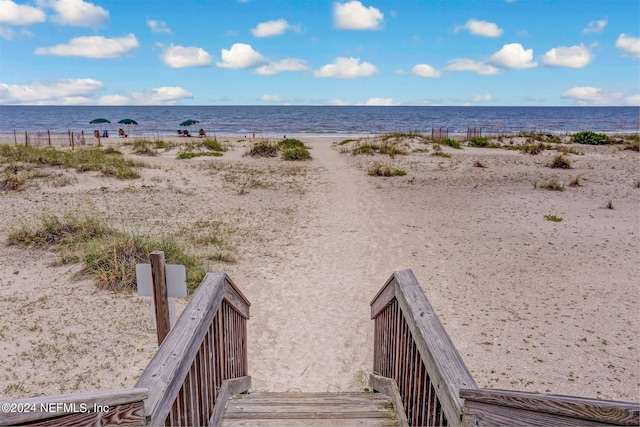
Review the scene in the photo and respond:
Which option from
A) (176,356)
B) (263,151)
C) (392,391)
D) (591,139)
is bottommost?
(392,391)

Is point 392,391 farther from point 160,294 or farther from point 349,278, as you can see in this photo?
point 349,278

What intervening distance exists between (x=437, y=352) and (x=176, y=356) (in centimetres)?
132

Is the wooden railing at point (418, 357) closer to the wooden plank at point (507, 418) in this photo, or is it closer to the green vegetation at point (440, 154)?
the wooden plank at point (507, 418)

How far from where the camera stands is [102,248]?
804cm

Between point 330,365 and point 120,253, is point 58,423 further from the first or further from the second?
point 120,253

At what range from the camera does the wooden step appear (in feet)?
11.3

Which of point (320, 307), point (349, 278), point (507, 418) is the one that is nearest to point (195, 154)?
point (349, 278)

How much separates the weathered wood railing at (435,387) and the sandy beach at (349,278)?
1.61 metres

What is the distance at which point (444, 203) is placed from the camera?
1458 cm

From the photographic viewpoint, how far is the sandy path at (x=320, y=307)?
5.57m

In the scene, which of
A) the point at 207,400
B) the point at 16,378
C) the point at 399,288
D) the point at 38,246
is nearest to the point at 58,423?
the point at 207,400

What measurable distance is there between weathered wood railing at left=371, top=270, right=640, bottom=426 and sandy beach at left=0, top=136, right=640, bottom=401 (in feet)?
5.27

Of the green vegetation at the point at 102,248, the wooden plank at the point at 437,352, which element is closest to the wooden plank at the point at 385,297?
the wooden plank at the point at 437,352

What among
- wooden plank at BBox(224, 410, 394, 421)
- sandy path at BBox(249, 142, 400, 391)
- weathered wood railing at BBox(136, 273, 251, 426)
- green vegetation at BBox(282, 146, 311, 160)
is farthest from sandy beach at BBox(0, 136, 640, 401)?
green vegetation at BBox(282, 146, 311, 160)
